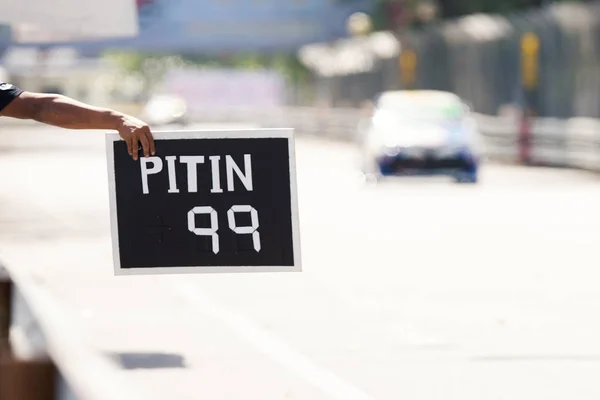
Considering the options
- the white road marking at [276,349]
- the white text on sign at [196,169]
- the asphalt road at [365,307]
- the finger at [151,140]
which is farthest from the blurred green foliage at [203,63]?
the finger at [151,140]

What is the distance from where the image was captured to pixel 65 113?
5.73 meters

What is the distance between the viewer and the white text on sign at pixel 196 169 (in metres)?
6.29

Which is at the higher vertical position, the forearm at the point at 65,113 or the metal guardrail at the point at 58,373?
the forearm at the point at 65,113

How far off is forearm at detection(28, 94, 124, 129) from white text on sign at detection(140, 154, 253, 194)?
20.6 inches

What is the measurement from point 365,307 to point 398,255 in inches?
179

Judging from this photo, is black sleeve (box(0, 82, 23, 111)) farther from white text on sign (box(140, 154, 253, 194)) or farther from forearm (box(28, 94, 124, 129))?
white text on sign (box(140, 154, 253, 194))

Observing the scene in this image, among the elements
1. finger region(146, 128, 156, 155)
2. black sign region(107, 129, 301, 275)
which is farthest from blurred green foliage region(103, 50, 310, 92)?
finger region(146, 128, 156, 155)

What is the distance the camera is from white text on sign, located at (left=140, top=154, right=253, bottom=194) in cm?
629

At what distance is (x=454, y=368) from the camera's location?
9750mm

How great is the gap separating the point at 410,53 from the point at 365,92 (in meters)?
12.8

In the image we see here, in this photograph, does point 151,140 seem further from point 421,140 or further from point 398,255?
point 421,140

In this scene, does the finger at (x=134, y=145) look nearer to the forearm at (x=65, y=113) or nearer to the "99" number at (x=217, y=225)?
the forearm at (x=65, y=113)

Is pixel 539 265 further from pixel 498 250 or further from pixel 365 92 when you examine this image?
pixel 365 92

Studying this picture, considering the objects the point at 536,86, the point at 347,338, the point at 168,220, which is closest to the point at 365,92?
the point at 536,86
